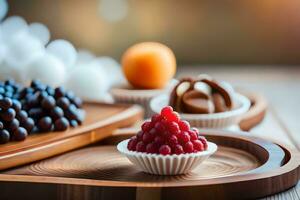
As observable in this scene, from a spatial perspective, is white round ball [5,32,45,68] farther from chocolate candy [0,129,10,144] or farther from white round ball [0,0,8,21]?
white round ball [0,0,8,21]

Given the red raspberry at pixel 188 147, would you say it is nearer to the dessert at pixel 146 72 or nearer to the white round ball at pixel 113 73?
the dessert at pixel 146 72

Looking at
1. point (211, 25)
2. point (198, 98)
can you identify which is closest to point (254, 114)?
point (198, 98)

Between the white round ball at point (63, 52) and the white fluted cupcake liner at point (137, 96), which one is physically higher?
the white round ball at point (63, 52)

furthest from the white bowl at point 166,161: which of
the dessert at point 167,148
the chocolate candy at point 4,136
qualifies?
the chocolate candy at point 4,136

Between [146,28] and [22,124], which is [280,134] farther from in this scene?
[146,28]

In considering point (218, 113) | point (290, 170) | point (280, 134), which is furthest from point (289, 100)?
point (290, 170)

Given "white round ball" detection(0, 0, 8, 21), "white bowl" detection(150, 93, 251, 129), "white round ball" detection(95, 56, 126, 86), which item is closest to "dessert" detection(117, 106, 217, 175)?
"white bowl" detection(150, 93, 251, 129)
